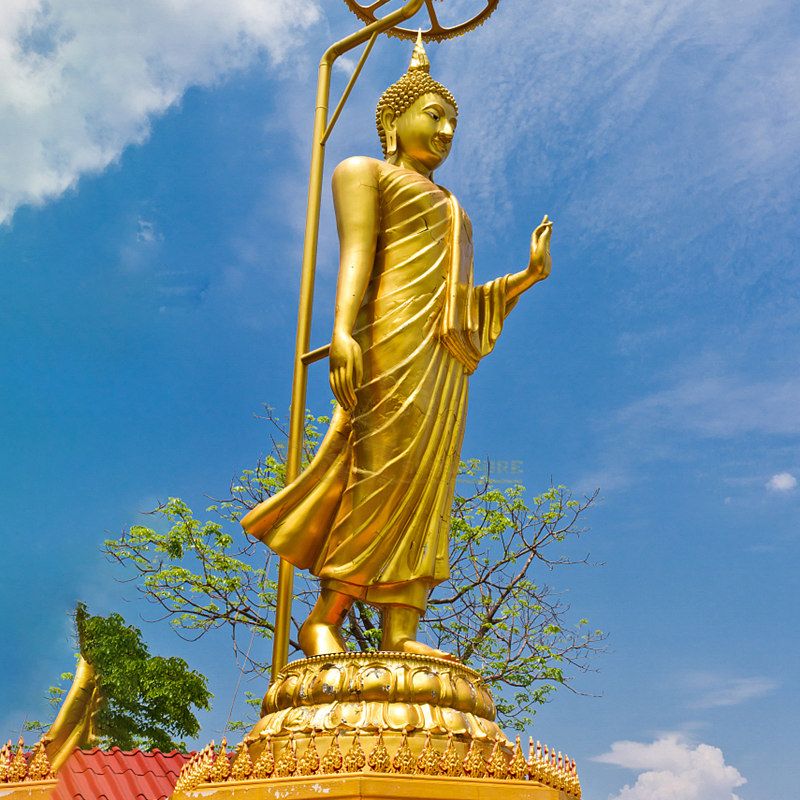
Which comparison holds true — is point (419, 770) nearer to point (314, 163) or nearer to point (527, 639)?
point (314, 163)

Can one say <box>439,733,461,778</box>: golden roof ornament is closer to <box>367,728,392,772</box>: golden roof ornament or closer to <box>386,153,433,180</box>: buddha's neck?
<box>367,728,392,772</box>: golden roof ornament

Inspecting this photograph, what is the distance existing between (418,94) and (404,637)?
341 cm

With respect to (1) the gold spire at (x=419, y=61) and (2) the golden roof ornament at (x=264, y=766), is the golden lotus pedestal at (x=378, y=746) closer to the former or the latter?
(2) the golden roof ornament at (x=264, y=766)

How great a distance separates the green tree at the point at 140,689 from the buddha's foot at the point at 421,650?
572 cm

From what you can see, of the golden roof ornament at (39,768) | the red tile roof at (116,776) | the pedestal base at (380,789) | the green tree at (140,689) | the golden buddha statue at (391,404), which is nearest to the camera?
the pedestal base at (380,789)

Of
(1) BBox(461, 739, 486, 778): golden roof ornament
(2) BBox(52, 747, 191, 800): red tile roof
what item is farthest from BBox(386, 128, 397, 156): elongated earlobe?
(2) BBox(52, 747, 191, 800): red tile roof

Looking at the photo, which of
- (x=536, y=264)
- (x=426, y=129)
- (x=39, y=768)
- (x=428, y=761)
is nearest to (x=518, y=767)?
(x=428, y=761)

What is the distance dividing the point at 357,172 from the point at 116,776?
16.0 ft

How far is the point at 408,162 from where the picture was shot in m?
Answer: 6.54

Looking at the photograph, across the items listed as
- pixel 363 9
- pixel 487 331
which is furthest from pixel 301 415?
pixel 363 9

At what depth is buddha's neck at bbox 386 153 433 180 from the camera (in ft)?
21.4

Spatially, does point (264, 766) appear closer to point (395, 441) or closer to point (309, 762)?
point (309, 762)

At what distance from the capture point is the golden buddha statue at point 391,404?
5547mm

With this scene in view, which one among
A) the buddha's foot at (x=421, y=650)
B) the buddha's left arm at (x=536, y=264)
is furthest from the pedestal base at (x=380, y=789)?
the buddha's left arm at (x=536, y=264)
